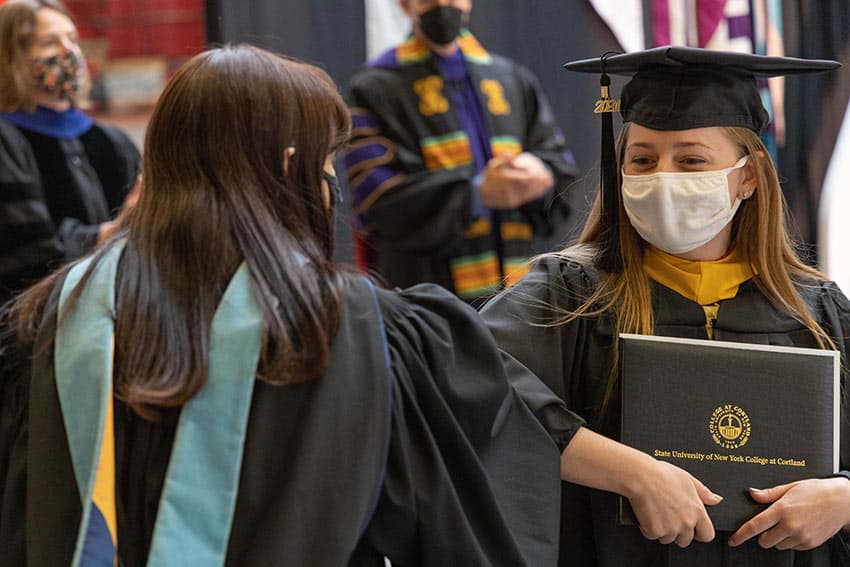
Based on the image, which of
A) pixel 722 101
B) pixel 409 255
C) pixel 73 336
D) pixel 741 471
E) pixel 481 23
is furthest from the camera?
pixel 481 23

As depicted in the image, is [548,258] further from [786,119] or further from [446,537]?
[786,119]

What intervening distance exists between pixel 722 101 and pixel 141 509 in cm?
147

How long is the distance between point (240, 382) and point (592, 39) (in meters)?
4.27

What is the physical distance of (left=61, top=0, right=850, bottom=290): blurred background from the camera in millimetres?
5434

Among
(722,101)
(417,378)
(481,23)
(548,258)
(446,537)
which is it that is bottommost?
(446,537)

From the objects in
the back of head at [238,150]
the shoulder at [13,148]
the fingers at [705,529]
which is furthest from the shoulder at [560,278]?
the shoulder at [13,148]

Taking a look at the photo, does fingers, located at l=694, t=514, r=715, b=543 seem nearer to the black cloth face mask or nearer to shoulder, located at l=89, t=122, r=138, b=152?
the black cloth face mask

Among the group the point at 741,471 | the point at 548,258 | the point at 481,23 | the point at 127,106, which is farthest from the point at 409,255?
the point at 741,471

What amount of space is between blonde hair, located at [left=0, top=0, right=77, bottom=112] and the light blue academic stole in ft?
9.92

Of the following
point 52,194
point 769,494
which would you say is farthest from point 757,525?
point 52,194

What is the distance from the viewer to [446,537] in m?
1.90

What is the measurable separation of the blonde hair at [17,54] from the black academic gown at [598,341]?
2865 mm

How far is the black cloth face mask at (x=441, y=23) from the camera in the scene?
4.89 meters

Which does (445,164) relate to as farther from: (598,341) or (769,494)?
(769,494)
